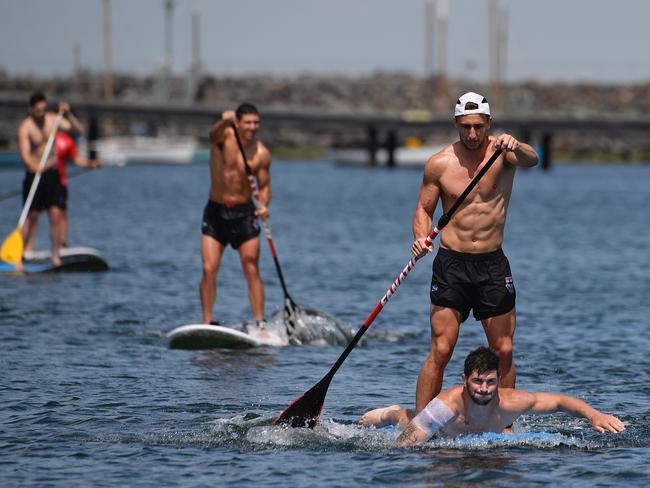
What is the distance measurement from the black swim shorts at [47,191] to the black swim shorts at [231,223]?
255 inches

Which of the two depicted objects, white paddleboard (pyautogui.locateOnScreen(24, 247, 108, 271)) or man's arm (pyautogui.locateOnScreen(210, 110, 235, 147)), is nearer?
man's arm (pyautogui.locateOnScreen(210, 110, 235, 147))

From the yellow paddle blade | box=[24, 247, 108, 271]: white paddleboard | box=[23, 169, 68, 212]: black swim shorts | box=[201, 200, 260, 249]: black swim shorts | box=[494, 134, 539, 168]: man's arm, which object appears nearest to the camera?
box=[494, 134, 539, 168]: man's arm

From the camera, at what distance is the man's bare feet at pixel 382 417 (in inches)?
444

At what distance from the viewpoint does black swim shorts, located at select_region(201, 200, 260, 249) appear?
611 inches

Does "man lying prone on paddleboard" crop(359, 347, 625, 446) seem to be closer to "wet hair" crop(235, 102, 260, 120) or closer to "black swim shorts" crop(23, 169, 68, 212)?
"wet hair" crop(235, 102, 260, 120)

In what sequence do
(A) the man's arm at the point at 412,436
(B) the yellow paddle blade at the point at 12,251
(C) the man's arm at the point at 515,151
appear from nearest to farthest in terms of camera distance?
(C) the man's arm at the point at 515,151, (A) the man's arm at the point at 412,436, (B) the yellow paddle blade at the point at 12,251

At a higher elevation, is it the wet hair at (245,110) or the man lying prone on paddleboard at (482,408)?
the wet hair at (245,110)

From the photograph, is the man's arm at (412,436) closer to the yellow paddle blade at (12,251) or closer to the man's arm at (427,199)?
the man's arm at (427,199)

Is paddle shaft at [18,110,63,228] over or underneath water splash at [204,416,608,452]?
over

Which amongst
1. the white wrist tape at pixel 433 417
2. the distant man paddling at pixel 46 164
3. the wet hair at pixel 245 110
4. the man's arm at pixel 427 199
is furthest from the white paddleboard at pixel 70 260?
the white wrist tape at pixel 433 417

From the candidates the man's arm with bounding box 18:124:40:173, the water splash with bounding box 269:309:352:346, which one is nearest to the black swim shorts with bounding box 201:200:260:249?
the water splash with bounding box 269:309:352:346

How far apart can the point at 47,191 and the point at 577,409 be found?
41.6 feet

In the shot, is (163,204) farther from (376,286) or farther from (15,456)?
(15,456)

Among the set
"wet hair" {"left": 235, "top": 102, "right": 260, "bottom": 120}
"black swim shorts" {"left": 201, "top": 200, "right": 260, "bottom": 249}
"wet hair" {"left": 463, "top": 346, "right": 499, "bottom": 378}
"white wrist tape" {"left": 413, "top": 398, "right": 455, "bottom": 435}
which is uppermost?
"wet hair" {"left": 235, "top": 102, "right": 260, "bottom": 120}
